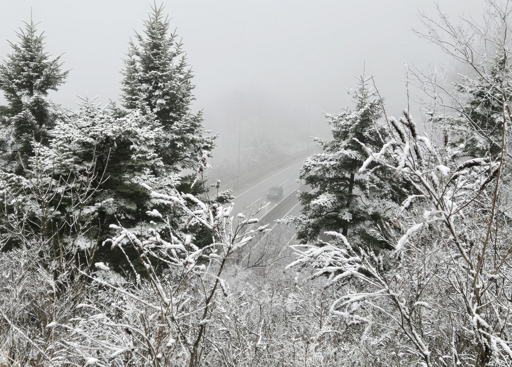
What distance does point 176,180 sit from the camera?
9.87 m

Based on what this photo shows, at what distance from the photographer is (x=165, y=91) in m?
11.6

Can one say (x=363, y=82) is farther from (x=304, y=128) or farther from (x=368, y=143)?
(x=304, y=128)

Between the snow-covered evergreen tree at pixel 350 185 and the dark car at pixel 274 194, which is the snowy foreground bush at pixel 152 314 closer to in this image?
the snow-covered evergreen tree at pixel 350 185

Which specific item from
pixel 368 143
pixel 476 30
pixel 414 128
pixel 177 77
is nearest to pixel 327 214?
pixel 368 143

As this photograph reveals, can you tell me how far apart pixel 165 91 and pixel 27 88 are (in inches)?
221

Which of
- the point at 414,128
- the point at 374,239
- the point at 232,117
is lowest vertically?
the point at 374,239

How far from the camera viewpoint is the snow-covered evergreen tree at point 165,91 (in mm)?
11602

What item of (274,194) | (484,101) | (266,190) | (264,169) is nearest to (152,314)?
(484,101)

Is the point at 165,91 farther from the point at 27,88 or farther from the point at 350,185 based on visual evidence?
the point at 350,185

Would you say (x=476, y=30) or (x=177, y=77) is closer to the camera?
(x=476, y=30)

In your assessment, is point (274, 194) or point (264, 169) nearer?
point (274, 194)

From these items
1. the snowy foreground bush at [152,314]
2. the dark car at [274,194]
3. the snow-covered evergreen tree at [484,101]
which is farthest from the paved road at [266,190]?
the snowy foreground bush at [152,314]

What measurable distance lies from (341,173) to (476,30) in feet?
23.2

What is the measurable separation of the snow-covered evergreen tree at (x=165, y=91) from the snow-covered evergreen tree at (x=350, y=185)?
500 centimetres
